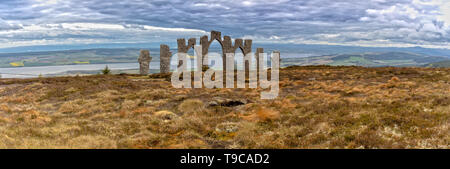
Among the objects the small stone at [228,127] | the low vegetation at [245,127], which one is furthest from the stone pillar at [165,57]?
the small stone at [228,127]

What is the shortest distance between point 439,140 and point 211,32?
43.7 meters

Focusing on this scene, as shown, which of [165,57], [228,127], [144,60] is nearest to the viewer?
[228,127]

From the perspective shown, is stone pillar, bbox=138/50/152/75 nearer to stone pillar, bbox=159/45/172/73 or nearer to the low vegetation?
stone pillar, bbox=159/45/172/73

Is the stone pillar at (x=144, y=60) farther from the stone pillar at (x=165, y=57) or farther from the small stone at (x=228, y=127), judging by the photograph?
the small stone at (x=228, y=127)

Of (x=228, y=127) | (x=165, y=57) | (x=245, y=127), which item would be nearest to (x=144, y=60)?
(x=165, y=57)

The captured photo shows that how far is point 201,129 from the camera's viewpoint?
37.9 feet

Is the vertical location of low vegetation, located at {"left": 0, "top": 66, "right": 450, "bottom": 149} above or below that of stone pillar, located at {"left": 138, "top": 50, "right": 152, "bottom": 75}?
below

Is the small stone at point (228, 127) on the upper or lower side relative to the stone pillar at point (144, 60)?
lower

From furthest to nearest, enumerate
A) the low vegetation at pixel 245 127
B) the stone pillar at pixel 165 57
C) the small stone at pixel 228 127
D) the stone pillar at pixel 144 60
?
the stone pillar at pixel 144 60 < the stone pillar at pixel 165 57 < the small stone at pixel 228 127 < the low vegetation at pixel 245 127

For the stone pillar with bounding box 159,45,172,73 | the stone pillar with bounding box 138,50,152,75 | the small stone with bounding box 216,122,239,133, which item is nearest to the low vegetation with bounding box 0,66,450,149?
the small stone with bounding box 216,122,239,133

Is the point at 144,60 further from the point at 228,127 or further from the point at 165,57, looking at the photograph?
the point at 228,127

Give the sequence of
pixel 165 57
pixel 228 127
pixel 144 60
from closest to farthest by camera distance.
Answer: pixel 228 127 < pixel 165 57 < pixel 144 60

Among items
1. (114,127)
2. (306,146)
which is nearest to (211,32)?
(114,127)

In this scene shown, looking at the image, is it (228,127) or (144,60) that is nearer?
(228,127)
